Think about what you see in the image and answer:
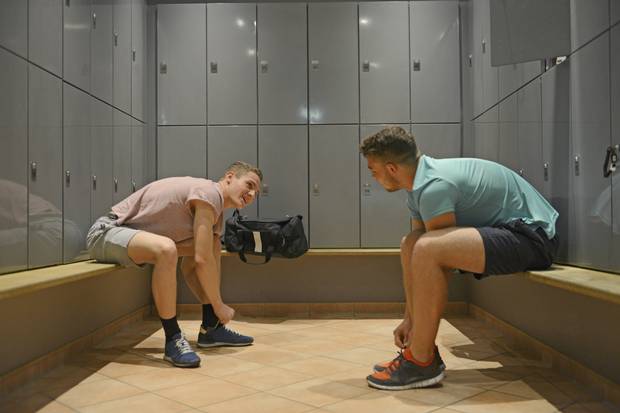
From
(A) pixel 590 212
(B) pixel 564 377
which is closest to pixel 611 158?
(A) pixel 590 212

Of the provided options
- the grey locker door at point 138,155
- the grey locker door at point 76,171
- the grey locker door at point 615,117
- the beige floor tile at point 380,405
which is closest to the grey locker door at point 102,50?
the grey locker door at point 76,171

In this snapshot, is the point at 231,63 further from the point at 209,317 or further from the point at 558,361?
the point at 558,361

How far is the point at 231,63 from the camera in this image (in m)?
4.86

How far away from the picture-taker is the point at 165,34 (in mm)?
4906

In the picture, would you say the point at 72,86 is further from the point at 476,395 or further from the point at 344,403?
the point at 476,395

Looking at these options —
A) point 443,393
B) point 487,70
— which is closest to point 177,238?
point 443,393

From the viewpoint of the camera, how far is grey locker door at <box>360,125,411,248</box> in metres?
4.77

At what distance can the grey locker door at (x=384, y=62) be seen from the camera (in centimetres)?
482

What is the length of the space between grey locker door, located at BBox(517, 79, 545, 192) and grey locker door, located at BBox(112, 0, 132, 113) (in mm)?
2576

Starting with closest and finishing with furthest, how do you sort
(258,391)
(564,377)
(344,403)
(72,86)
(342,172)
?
(344,403), (258,391), (564,377), (72,86), (342,172)

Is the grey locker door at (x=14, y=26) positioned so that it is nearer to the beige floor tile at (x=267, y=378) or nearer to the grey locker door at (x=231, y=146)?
the beige floor tile at (x=267, y=378)

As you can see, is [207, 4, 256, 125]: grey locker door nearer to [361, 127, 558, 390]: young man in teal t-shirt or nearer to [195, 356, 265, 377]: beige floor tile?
[195, 356, 265, 377]: beige floor tile

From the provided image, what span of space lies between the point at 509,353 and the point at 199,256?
1728 millimetres

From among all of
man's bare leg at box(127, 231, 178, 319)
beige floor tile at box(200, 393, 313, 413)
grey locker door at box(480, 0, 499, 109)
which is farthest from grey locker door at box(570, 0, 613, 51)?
man's bare leg at box(127, 231, 178, 319)
